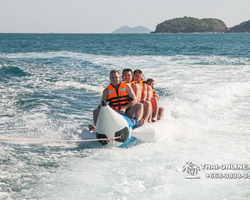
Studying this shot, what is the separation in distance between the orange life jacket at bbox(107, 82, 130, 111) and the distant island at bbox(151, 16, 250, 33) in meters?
140

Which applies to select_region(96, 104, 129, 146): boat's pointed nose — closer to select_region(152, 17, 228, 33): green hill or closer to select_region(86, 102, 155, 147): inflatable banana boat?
select_region(86, 102, 155, 147): inflatable banana boat

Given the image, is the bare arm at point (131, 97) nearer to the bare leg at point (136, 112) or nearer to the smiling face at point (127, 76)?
the bare leg at point (136, 112)

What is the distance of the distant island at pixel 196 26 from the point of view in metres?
140

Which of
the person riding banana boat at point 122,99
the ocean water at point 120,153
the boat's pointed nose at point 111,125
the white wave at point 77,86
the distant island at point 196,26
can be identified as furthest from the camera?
the distant island at point 196,26

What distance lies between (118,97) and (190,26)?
468ft

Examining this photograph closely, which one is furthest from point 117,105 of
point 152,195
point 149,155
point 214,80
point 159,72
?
point 159,72

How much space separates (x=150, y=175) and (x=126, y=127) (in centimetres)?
104

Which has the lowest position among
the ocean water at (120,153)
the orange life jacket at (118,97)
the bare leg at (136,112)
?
the ocean water at (120,153)

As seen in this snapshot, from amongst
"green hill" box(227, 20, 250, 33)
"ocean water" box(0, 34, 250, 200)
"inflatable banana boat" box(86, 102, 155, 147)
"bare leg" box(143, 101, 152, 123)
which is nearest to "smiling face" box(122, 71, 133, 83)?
"bare leg" box(143, 101, 152, 123)

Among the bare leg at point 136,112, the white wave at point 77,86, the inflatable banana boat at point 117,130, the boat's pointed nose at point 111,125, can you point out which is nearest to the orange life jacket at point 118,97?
the bare leg at point 136,112

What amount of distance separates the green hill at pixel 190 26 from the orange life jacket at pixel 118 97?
140 meters

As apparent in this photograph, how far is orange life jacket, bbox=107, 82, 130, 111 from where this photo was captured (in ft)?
17.0

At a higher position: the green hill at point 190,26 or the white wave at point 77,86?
the green hill at point 190,26

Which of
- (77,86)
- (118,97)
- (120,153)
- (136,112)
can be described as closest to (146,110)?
(136,112)
